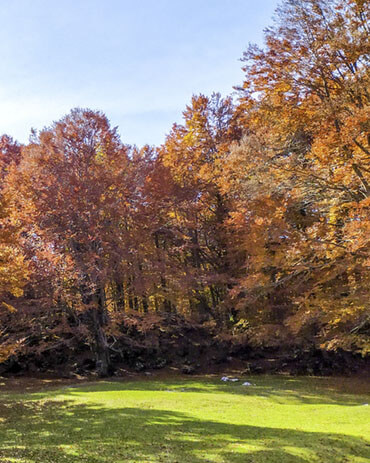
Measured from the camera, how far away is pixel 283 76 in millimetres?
11398

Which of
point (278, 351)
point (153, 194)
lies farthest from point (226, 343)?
point (153, 194)

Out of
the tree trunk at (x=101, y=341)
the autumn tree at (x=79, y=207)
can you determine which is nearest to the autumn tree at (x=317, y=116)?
the autumn tree at (x=79, y=207)

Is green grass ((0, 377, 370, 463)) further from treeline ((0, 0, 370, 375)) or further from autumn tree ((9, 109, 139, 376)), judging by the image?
autumn tree ((9, 109, 139, 376))

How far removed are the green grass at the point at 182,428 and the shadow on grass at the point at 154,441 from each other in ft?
0.06

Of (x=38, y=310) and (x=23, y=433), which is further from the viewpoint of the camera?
(x=38, y=310)

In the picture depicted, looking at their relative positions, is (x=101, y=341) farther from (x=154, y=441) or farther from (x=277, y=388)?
(x=154, y=441)

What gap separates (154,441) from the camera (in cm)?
777

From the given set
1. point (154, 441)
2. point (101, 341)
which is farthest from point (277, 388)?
point (154, 441)

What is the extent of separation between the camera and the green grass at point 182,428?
6.99m

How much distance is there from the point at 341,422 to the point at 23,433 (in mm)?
7678

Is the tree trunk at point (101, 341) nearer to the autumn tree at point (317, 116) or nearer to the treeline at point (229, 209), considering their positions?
the treeline at point (229, 209)

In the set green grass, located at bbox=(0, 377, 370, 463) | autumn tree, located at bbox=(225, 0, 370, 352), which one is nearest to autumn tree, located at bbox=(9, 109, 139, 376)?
green grass, located at bbox=(0, 377, 370, 463)

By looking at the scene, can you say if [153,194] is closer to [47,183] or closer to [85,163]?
[85,163]

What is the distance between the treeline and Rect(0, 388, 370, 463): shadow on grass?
444 centimetres
